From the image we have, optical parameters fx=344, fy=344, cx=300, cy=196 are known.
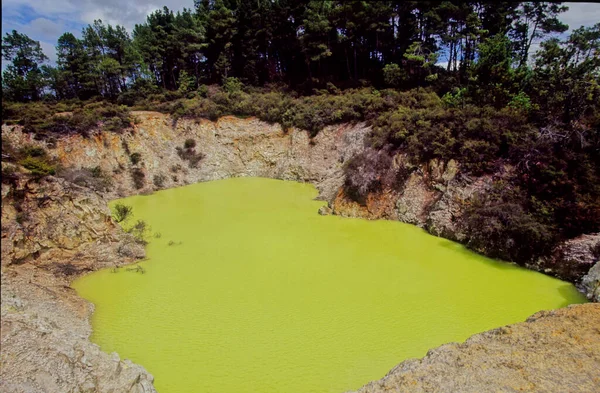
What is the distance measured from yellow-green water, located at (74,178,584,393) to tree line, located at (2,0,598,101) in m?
11.4

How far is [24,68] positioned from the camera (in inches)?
1027

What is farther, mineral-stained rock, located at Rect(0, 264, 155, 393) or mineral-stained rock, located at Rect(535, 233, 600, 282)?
mineral-stained rock, located at Rect(535, 233, 600, 282)

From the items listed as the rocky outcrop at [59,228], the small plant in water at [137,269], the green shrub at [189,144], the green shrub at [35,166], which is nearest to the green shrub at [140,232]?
the rocky outcrop at [59,228]

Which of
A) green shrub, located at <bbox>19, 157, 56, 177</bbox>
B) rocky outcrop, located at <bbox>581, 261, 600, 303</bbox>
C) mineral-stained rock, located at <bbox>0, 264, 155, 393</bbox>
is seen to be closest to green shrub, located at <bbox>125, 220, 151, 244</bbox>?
green shrub, located at <bbox>19, 157, 56, 177</bbox>

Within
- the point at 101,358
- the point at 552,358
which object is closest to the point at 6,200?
the point at 101,358

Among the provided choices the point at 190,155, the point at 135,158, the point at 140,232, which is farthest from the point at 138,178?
the point at 140,232

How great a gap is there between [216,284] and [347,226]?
6522mm

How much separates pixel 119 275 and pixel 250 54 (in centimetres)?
2963

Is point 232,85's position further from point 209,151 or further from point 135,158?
point 135,158

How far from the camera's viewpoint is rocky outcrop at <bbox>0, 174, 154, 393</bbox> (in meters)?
5.66

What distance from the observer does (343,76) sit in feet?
105

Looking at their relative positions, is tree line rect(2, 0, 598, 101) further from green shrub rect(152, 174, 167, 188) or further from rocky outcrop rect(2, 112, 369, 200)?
green shrub rect(152, 174, 167, 188)

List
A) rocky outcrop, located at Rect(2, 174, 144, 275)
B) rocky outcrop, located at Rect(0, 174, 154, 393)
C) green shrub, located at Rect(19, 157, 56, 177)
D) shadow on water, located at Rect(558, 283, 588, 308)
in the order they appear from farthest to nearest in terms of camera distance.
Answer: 1. green shrub, located at Rect(19, 157, 56, 177)
2. shadow on water, located at Rect(558, 283, 588, 308)
3. rocky outcrop, located at Rect(2, 174, 144, 275)
4. rocky outcrop, located at Rect(0, 174, 154, 393)

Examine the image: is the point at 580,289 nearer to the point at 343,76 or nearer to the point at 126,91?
the point at 343,76
